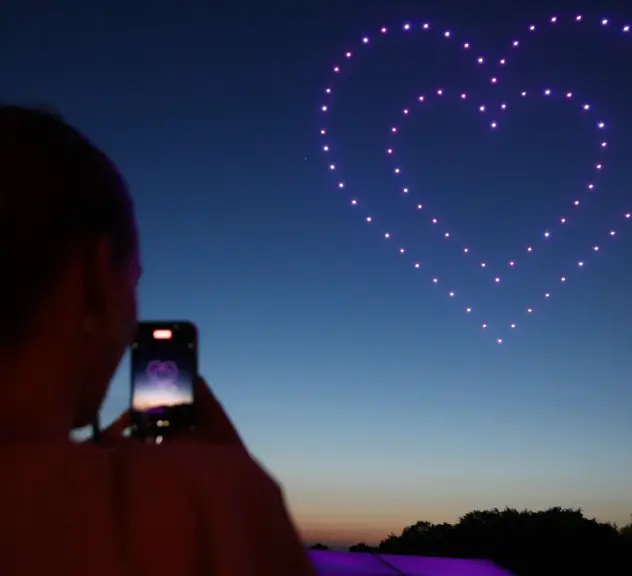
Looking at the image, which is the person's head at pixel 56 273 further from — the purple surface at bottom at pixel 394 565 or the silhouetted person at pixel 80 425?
the purple surface at bottom at pixel 394 565

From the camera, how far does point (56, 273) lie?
685 mm

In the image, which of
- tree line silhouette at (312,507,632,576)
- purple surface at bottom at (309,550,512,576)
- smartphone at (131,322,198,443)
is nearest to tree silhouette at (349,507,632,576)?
tree line silhouette at (312,507,632,576)

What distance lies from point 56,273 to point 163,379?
417 millimetres

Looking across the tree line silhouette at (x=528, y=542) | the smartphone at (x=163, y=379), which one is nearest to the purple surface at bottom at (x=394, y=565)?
the smartphone at (x=163, y=379)

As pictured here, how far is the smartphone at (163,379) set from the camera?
970mm

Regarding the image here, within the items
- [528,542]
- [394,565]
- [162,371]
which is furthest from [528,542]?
[162,371]

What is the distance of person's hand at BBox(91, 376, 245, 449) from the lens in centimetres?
86

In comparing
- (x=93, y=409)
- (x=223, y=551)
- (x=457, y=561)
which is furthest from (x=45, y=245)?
(x=457, y=561)

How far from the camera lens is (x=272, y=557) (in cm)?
64

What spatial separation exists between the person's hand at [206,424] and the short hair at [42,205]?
21 centimetres

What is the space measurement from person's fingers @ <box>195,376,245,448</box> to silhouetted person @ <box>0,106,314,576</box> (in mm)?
156

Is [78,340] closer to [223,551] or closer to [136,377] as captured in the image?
[223,551]

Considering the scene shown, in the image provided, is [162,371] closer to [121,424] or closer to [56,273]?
[121,424]

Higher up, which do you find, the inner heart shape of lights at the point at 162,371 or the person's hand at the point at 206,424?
the inner heart shape of lights at the point at 162,371
